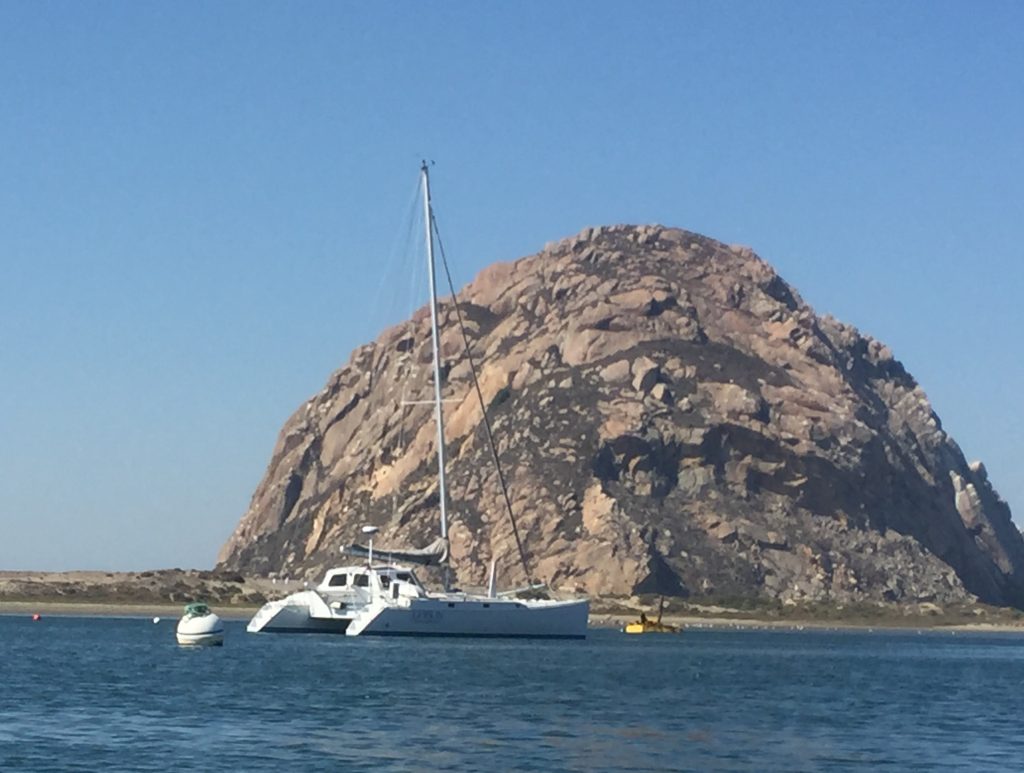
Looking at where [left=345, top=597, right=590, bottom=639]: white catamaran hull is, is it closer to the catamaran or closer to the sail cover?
the catamaran

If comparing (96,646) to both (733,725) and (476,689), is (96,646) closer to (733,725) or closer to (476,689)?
(476,689)

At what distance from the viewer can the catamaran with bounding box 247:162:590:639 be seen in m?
114

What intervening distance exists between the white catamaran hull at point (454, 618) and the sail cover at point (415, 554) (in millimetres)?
3959

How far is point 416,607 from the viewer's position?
4478 inches

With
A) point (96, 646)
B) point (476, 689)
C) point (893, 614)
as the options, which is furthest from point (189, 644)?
point (893, 614)

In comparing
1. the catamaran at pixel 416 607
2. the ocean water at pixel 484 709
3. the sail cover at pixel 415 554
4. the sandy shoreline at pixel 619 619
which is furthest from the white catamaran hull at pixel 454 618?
the sandy shoreline at pixel 619 619

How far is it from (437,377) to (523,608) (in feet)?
52.5

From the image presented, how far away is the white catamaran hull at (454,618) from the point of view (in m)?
114

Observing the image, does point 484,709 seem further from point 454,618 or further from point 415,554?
point 415,554

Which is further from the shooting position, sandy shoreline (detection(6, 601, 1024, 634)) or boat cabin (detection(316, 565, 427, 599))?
sandy shoreline (detection(6, 601, 1024, 634))

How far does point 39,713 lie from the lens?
5700 centimetres

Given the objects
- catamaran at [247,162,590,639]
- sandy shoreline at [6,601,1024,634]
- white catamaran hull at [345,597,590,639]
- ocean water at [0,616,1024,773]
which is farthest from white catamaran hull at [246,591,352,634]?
sandy shoreline at [6,601,1024,634]

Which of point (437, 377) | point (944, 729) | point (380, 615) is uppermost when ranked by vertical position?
point (437, 377)

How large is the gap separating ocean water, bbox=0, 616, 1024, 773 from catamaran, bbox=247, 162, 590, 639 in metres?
4.50
